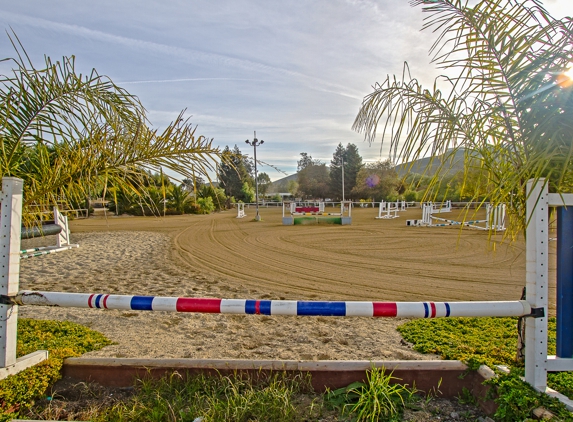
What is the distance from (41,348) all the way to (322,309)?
7.98ft

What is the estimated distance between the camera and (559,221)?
7.14ft

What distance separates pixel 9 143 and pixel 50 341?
1745 millimetres

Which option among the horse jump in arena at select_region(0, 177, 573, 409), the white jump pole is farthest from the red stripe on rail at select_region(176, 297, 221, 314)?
the white jump pole

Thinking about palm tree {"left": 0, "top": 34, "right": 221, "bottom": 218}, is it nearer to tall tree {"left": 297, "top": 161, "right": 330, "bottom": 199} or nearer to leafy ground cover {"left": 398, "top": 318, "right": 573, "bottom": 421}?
leafy ground cover {"left": 398, "top": 318, "right": 573, "bottom": 421}

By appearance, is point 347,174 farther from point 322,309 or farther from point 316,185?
point 322,309

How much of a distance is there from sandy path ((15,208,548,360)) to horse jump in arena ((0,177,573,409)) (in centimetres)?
47

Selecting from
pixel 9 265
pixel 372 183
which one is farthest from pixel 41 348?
pixel 372 183

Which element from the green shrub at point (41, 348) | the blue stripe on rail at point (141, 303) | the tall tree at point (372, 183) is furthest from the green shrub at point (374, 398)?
the tall tree at point (372, 183)

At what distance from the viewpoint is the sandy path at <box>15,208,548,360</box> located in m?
3.46

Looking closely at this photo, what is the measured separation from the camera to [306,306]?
7.51 feet

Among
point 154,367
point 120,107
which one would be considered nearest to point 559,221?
point 154,367

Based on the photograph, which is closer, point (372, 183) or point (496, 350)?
point (496, 350)

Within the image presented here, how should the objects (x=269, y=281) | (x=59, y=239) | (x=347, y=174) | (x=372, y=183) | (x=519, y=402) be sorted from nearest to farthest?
(x=519, y=402) < (x=269, y=281) < (x=59, y=239) < (x=372, y=183) < (x=347, y=174)

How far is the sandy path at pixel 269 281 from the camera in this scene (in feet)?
11.3
